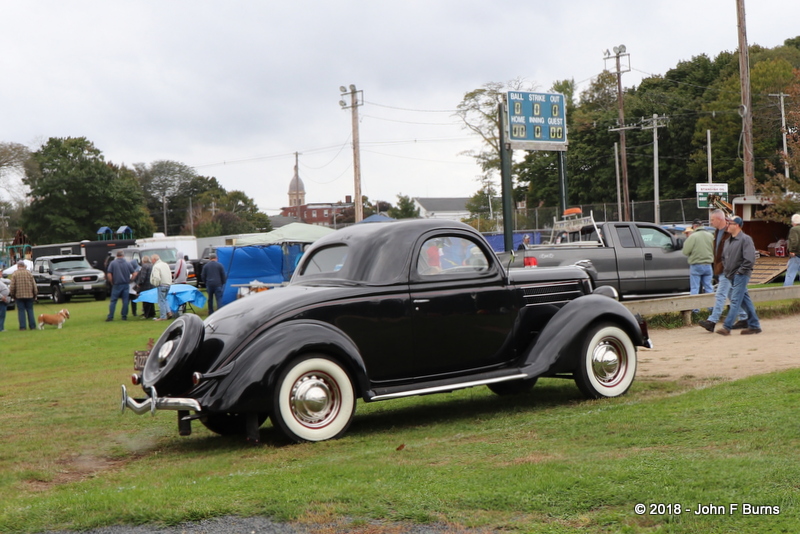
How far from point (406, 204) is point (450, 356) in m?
109

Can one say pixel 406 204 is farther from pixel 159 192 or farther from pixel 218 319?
pixel 218 319

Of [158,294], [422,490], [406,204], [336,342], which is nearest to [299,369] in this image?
Answer: [336,342]

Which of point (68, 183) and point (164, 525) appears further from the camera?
point (68, 183)

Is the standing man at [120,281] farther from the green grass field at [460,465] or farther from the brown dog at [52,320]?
the green grass field at [460,465]

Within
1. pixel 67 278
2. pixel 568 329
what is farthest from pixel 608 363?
pixel 67 278

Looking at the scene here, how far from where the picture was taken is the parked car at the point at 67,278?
33.9 meters

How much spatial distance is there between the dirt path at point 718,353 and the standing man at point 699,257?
172 cm

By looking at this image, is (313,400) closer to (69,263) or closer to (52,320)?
(52,320)

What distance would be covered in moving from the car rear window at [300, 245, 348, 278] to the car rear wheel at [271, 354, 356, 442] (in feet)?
3.66

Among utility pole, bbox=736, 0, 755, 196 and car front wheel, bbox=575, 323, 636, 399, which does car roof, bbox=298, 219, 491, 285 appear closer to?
car front wheel, bbox=575, 323, 636, 399

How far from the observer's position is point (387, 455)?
615 cm
